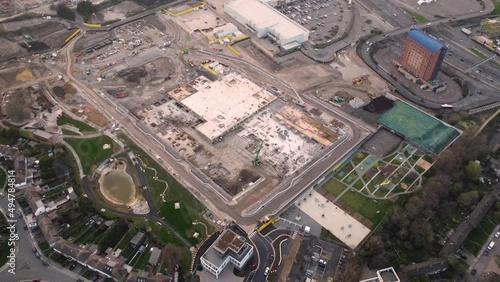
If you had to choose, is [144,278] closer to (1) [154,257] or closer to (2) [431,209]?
(1) [154,257]

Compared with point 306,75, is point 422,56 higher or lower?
higher

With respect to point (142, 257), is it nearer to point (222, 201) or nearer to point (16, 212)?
point (222, 201)

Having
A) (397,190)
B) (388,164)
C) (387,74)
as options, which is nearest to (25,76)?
(388,164)

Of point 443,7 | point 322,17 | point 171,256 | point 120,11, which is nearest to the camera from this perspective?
point 171,256

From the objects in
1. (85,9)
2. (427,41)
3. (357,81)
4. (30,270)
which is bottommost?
(30,270)

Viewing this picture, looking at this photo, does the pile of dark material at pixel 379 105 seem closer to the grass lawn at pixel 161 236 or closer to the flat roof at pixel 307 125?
the flat roof at pixel 307 125

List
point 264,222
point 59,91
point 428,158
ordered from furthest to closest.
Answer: point 59,91 → point 428,158 → point 264,222

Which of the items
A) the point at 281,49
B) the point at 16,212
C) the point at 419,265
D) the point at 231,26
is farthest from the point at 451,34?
the point at 16,212

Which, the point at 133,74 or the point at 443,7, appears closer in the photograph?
the point at 133,74
